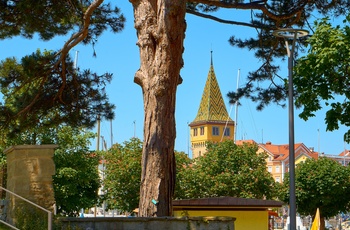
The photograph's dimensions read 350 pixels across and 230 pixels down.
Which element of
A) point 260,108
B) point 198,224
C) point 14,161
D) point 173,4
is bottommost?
point 198,224

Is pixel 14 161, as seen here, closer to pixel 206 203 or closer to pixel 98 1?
pixel 98 1

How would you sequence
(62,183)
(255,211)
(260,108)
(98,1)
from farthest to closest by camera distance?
(62,183) < (255,211) < (260,108) < (98,1)

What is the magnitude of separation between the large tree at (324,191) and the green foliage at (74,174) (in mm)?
13237

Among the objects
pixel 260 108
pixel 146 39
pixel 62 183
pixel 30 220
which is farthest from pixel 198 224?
pixel 62 183

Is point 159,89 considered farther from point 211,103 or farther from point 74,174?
point 211,103

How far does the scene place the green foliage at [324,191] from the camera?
168 ft

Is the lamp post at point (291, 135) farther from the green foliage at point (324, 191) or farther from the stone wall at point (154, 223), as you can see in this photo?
the green foliage at point (324, 191)

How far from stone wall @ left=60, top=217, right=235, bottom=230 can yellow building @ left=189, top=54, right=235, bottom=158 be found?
14794cm

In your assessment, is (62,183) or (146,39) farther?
(62,183)

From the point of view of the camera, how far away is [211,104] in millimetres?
168375

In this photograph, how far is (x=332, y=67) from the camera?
17391mm

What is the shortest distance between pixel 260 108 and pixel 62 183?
24038 mm

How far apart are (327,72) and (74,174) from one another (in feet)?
93.3

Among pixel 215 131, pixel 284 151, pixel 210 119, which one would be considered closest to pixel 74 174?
pixel 284 151
